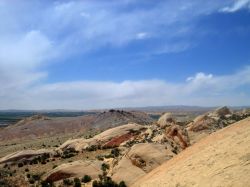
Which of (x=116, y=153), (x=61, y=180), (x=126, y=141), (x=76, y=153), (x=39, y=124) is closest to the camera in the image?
(x=61, y=180)

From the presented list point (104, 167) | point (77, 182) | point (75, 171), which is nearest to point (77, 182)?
point (77, 182)

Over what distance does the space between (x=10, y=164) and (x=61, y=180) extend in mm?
15948

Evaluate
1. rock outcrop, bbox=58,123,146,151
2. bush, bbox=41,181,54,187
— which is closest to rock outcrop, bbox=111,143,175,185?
bush, bbox=41,181,54,187

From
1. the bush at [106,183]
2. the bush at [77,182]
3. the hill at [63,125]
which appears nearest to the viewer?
the bush at [106,183]

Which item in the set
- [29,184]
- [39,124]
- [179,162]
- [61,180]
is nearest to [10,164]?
[29,184]

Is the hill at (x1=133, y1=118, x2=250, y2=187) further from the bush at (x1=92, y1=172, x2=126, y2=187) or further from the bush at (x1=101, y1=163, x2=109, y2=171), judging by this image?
the bush at (x1=101, y1=163, x2=109, y2=171)

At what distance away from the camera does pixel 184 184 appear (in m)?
16.4

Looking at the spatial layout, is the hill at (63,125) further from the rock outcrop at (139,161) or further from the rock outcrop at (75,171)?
the rock outcrop at (139,161)

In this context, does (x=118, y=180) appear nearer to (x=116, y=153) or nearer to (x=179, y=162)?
(x=179, y=162)

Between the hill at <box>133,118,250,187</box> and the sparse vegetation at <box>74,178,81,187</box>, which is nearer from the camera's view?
the hill at <box>133,118,250,187</box>

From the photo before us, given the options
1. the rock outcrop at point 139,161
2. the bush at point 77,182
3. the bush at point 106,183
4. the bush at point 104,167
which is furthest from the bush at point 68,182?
the rock outcrop at point 139,161

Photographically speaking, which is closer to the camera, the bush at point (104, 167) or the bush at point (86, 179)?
the bush at point (86, 179)

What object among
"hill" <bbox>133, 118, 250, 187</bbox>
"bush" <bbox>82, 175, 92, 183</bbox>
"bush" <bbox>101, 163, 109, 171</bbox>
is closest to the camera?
"hill" <bbox>133, 118, 250, 187</bbox>

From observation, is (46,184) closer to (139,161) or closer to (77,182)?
(77,182)
